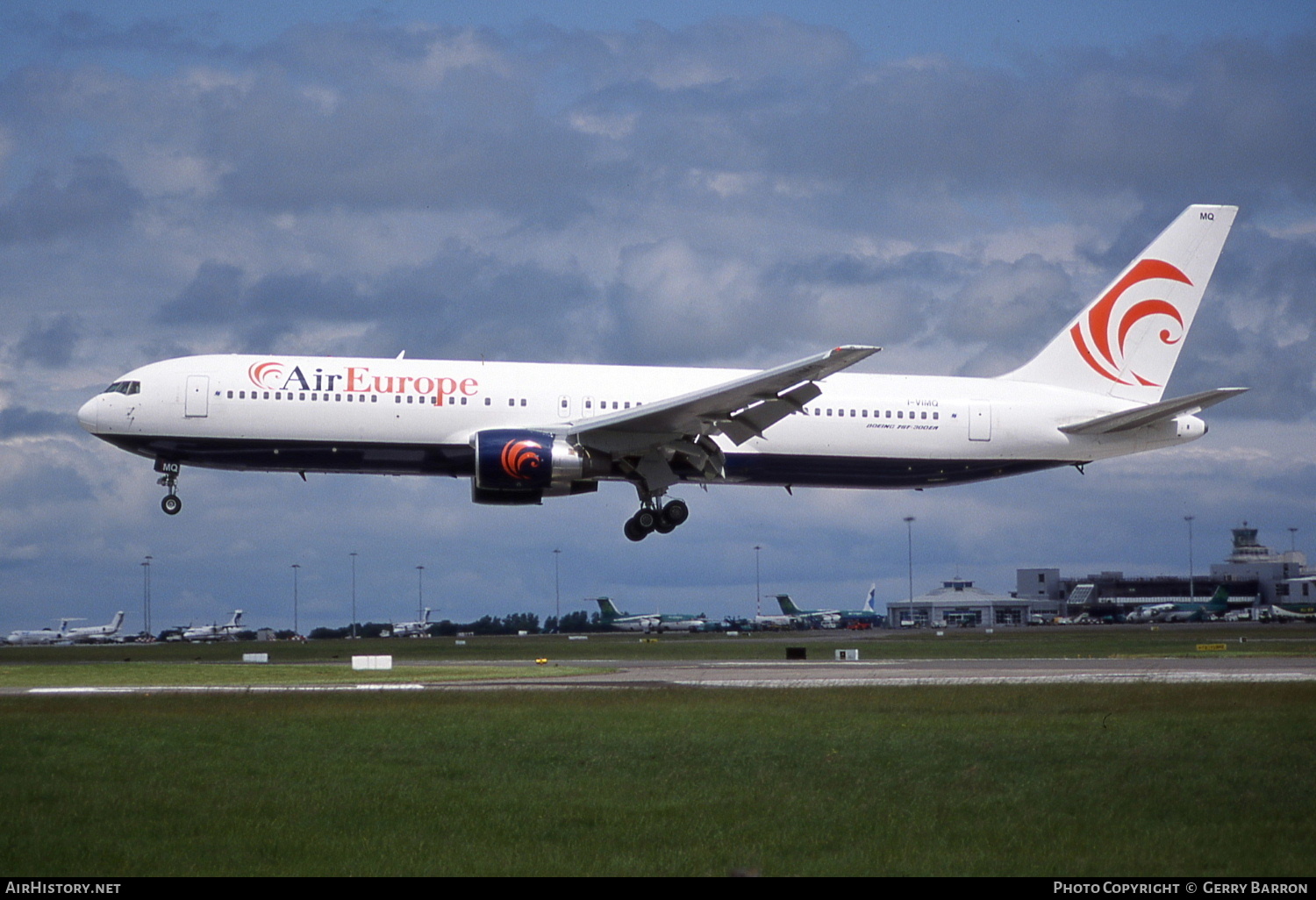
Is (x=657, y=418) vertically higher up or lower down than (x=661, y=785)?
higher up

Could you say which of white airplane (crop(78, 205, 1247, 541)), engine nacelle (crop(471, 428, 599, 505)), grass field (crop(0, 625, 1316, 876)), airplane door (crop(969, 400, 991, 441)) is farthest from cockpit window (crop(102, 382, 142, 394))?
airplane door (crop(969, 400, 991, 441))

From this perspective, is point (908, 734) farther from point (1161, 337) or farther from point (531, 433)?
point (1161, 337)

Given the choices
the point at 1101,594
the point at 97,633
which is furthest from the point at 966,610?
the point at 97,633

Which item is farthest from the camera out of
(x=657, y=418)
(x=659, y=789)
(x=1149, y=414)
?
(x=1149, y=414)

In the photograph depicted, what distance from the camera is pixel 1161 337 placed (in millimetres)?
40875

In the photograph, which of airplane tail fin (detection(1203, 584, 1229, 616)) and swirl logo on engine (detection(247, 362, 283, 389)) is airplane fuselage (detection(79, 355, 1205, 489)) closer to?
swirl logo on engine (detection(247, 362, 283, 389))

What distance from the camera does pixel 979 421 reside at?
38.5 meters

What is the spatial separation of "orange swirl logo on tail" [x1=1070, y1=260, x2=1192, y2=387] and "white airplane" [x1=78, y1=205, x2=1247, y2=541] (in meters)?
0.05

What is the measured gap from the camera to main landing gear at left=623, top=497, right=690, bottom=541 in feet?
124

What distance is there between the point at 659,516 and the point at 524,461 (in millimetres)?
5447

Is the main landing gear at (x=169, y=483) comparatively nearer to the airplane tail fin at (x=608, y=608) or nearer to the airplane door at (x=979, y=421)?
the airplane door at (x=979, y=421)

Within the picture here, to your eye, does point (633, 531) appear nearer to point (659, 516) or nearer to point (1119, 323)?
point (659, 516)

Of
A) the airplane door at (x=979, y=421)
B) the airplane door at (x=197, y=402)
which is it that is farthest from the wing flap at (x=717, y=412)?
the airplane door at (x=197, y=402)

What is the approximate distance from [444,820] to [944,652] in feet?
131
